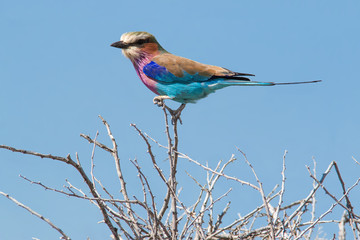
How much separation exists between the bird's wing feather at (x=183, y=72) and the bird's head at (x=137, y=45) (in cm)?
22

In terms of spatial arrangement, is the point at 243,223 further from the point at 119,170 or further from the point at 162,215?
the point at 119,170

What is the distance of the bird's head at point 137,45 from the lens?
18.0ft

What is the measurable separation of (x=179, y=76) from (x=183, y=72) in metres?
0.07

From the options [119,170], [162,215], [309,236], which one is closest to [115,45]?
[119,170]

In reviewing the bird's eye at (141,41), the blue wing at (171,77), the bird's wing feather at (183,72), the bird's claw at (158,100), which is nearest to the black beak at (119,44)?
the bird's eye at (141,41)

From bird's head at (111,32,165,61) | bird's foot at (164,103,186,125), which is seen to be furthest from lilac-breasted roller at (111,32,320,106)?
bird's foot at (164,103,186,125)

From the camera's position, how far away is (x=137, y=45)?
5500 mm

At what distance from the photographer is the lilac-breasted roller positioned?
5.04m

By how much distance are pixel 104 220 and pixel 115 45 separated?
227 centimetres

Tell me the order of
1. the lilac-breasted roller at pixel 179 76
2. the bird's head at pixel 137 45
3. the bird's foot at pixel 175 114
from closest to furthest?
the bird's foot at pixel 175 114, the lilac-breasted roller at pixel 179 76, the bird's head at pixel 137 45

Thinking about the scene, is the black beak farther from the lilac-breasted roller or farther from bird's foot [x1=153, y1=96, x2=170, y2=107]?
bird's foot [x1=153, y1=96, x2=170, y2=107]

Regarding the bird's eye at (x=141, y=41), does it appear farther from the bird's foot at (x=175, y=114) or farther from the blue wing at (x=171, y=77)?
the bird's foot at (x=175, y=114)

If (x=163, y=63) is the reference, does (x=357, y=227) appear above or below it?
below

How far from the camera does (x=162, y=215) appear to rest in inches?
173
